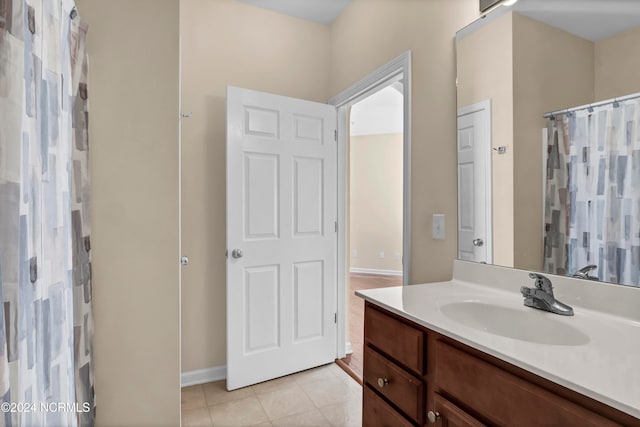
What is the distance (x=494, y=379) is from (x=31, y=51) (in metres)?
1.37

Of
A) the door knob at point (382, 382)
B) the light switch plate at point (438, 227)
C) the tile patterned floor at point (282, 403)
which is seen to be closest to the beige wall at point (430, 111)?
the light switch plate at point (438, 227)

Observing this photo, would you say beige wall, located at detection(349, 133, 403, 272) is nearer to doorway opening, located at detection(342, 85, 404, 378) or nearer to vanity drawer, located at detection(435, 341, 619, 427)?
doorway opening, located at detection(342, 85, 404, 378)

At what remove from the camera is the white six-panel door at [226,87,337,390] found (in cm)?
220

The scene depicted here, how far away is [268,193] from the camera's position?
7.57ft

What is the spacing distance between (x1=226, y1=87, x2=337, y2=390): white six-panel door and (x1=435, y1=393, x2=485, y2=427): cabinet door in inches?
59.7

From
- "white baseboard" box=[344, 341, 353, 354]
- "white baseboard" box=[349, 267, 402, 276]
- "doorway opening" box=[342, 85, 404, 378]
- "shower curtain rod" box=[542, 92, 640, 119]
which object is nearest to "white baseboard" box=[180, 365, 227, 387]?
"white baseboard" box=[344, 341, 353, 354]

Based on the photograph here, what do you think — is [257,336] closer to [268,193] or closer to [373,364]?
[268,193]

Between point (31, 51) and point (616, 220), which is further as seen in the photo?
point (616, 220)

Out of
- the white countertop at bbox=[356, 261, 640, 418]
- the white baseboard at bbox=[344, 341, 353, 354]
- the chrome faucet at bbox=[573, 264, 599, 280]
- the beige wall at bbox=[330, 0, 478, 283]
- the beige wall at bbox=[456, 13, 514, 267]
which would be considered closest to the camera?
the white countertop at bbox=[356, 261, 640, 418]

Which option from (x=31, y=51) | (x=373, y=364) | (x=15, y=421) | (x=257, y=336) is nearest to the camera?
(x=15, y=421)

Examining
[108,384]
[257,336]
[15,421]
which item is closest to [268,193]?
[257,336]

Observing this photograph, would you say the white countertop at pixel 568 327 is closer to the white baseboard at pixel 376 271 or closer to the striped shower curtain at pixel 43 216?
the striped shower curtain at pixel 43 216

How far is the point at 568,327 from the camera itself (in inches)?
38.2

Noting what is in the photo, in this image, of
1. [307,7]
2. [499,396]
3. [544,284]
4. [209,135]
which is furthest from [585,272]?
[307,7]
